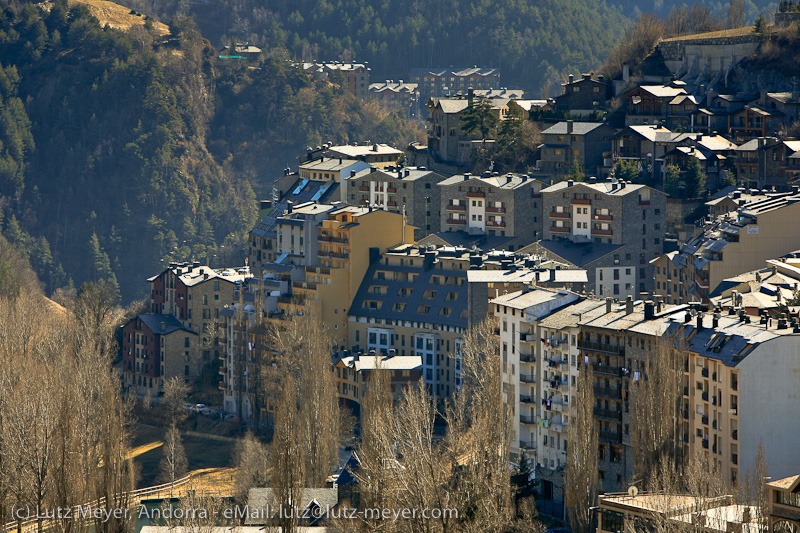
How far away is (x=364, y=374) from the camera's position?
Result: 272 feet

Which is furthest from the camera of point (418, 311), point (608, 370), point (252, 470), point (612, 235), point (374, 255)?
point (612, 235)

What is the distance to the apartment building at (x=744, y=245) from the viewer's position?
80000 millimetres

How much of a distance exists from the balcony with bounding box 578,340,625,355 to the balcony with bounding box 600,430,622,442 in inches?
124

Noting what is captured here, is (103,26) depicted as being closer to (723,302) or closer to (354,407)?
(354,407)

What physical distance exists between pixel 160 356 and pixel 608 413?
39512 millimetres

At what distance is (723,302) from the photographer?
70750 millimetres

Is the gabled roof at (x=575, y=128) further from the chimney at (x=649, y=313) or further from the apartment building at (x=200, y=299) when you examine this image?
the chimney at (x=649, y=313)

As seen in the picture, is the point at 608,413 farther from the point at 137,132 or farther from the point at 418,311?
the point at 137,132

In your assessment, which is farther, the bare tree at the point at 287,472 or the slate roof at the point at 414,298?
the slate roof at the point at 414,298

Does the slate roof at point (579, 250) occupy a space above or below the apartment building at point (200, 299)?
above

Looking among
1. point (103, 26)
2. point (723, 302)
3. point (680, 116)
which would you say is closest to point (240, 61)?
point (103, 26)

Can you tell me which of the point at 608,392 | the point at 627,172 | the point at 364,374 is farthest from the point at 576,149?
the point at 608,392

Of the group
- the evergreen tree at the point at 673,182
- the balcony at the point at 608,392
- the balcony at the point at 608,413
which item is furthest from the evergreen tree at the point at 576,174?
the balcony at the point at 608,413

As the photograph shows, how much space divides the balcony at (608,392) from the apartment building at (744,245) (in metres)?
13.2
